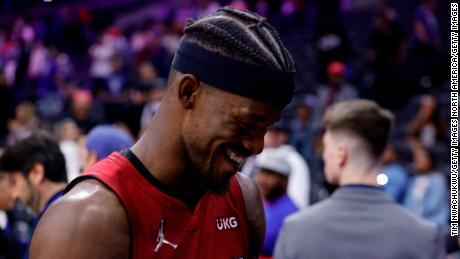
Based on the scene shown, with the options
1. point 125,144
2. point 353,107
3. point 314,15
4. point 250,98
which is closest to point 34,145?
point 125,144

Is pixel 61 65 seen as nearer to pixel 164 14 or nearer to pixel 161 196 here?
pixel 164 14

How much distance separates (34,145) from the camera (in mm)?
4438

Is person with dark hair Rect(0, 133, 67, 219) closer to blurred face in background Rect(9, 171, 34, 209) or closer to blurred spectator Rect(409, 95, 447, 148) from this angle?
blurred face in background Rect(9, 171, 34, 209)

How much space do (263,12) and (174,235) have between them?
14.4 metres

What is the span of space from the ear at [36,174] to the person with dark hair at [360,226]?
1816mm

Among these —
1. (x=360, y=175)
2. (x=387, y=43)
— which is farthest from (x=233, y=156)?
(x=387, y=43)

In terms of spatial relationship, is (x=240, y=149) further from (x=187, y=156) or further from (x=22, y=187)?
(x=22, y=187)

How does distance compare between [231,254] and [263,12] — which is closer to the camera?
[231,254]

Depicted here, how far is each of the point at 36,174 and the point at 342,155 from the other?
1905 millimetres

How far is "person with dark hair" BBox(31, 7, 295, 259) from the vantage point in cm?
189

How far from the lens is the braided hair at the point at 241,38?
6.27 ft

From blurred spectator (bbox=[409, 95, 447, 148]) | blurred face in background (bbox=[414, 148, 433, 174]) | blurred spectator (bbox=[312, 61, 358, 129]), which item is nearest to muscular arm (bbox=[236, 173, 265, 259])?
blurred face in background (bbox=[414, 148, 433, 174])

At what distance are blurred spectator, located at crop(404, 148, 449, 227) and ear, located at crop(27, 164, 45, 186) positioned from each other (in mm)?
5064

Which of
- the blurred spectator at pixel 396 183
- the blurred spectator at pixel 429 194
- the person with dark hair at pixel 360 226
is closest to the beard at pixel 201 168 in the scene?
the person with dark hair at pixel 360 226
